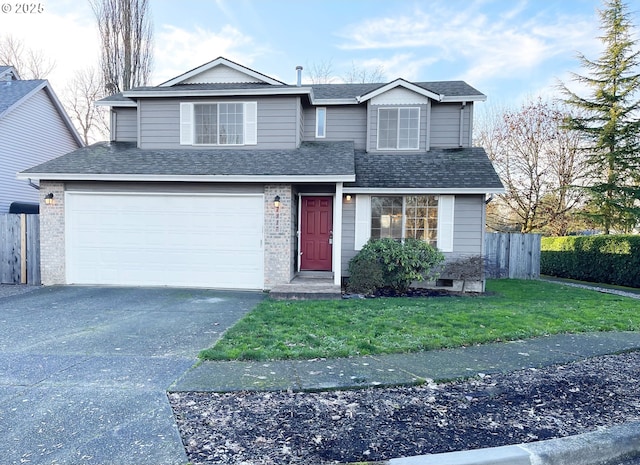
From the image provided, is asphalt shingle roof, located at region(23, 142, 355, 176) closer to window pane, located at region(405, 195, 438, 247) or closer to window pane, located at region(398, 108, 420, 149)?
window pane, located at region(398, 108, 420, 149)

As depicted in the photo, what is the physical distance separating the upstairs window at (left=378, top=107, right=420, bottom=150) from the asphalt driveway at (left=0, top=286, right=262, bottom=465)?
21.9 feet

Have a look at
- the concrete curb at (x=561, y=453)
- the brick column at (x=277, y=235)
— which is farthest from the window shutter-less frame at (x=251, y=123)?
the concrete curb at (x=561, y=453)

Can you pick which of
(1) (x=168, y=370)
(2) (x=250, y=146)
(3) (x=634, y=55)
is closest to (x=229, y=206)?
(2) (x=250, y=146)

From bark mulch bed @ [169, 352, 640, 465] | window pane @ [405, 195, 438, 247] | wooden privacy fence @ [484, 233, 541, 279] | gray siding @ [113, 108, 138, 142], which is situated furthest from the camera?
wooden privacy fence @ [484, 233, 541, 279]

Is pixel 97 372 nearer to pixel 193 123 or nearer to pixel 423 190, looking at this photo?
pixel 423 190

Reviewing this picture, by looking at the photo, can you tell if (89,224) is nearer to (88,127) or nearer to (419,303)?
(419,303)

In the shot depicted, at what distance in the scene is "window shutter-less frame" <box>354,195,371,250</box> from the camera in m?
10.1

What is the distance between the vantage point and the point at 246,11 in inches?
463

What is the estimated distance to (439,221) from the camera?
9930 millimetres

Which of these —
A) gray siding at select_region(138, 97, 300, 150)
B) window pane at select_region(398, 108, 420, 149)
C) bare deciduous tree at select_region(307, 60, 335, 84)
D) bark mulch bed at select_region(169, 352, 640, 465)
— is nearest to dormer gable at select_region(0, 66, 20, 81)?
gray siding at select_region(138, 97, 300, 150)

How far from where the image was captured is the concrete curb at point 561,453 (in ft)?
7.88

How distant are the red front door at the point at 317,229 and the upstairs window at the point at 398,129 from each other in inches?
101

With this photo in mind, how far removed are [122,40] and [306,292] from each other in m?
18.3

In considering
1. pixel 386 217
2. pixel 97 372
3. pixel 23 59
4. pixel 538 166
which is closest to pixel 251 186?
pixel 386 217
